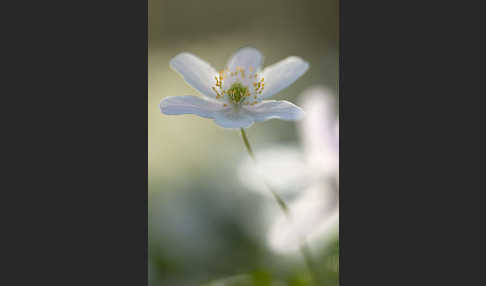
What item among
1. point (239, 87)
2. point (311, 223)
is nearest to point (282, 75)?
point (239, 87)

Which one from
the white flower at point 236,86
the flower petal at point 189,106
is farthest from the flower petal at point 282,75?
the flower petal at point 189,106

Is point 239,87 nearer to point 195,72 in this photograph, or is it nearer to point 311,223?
point 195,72

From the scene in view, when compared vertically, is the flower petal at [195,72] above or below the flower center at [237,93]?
above

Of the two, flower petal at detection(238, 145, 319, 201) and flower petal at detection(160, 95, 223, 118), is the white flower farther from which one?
flower petal at detection(238, 145, 319, 201)

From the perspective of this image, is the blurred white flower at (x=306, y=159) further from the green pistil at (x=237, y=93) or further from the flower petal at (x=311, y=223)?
the green pistil at (x=237, y=93)

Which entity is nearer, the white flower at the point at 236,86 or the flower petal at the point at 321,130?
the white flower at the point at 236,86

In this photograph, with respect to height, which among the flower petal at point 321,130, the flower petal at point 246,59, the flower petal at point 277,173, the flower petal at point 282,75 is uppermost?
the flower petal at point 246,59

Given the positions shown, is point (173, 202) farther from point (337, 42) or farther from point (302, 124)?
point (337, 42)
